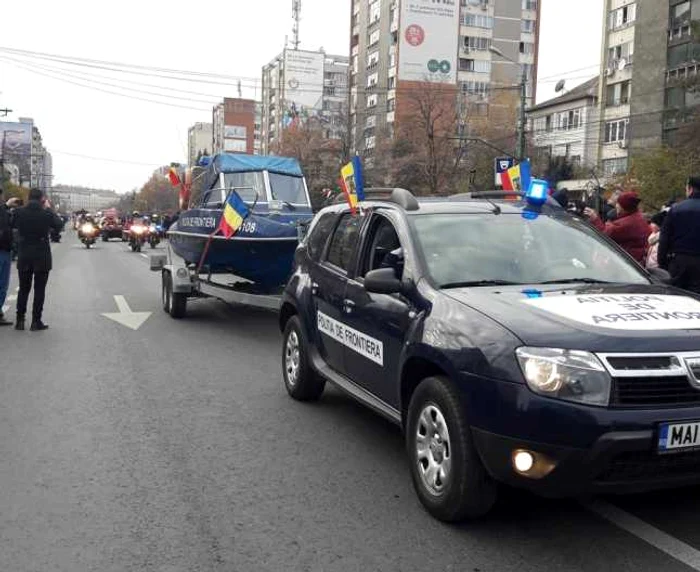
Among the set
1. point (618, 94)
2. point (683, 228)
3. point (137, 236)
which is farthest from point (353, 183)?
point (618, 94)

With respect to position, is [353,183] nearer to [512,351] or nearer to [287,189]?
[512,351]

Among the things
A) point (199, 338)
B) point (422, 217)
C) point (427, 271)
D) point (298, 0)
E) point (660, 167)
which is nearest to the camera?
point (427, 271)

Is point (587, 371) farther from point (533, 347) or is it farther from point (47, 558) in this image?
point (47, 558)

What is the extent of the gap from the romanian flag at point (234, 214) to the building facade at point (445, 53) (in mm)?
58658

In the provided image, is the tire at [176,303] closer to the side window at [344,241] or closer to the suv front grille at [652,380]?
the side window at [344,241]

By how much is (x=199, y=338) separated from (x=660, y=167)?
2760 centimetres

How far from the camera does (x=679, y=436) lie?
3.46 m

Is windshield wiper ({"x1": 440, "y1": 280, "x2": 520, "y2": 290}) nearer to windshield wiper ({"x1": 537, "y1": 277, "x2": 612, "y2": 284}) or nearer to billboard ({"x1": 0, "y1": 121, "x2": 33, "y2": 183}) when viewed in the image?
windshield wiper ({"x1": 537, "y1": 277, "x2": 612, "y2": 284})

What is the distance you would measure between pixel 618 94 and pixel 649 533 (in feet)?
195

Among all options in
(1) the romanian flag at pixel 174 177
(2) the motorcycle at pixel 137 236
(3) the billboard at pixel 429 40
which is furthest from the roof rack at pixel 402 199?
(3) the billboard at pixel 429 40

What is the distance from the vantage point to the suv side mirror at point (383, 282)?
455cm

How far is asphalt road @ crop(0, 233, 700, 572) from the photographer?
3.67 m

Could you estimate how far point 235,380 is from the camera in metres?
7.67

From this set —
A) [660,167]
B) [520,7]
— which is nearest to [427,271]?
[660,167]
